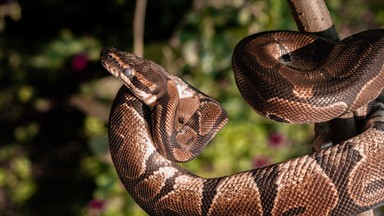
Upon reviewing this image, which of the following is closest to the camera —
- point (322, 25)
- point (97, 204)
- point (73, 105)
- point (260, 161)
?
point (322, 25)

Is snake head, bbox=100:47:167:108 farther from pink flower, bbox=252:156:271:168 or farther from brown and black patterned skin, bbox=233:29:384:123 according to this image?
pink flower, bbox=252:156:271:168

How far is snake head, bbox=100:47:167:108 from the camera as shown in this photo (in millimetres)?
2668

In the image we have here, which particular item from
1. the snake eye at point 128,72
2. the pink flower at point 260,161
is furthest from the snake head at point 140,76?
the pink flower at point 260,161

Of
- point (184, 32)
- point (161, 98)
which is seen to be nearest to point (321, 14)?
point (161, 98)

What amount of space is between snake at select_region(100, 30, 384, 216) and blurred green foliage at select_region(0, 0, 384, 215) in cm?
221

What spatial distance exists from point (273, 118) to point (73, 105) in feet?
12.4

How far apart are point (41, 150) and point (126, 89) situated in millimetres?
3711

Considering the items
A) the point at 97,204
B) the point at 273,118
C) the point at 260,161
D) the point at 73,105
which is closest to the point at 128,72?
the point at 273,118

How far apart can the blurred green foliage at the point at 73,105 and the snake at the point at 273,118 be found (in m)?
2.21

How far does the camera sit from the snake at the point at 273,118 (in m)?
2.28

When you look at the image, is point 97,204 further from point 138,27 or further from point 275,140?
point 275,140

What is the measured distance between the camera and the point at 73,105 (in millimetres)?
5891

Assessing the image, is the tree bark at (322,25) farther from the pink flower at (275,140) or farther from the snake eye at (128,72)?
the pink flower at (275,140)

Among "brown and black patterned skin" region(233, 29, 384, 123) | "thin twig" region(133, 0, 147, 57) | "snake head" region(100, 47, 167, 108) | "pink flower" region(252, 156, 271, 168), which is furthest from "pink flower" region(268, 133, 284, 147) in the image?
"brown and black patterned skin" region(233, 29, 384, 123)
